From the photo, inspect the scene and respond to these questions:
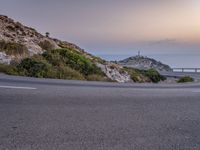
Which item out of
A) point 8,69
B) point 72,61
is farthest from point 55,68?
point 72,61

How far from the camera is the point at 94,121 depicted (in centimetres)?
598

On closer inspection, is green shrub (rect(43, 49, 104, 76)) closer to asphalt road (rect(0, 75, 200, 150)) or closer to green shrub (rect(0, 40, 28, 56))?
green shrub (rect(0, 40, 28, 56))

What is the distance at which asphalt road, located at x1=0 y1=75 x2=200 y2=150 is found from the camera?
4.80 m

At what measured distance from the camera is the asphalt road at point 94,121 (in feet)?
15.8

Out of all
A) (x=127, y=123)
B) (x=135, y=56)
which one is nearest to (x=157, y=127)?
(x=127, y=123)

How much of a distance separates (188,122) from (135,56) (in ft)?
253

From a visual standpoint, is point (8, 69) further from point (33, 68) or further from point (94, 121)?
point (94, 121)

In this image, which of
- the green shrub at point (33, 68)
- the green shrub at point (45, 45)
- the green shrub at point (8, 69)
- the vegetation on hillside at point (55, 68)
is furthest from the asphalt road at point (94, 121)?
the green shrub at point (45, 45)

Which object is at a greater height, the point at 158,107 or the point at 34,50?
the point at 34,50

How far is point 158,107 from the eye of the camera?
7594mm

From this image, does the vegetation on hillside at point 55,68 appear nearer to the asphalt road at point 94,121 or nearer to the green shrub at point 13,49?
the green shrub at point 13,49

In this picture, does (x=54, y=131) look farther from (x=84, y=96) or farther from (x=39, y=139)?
(x=84, y=96)

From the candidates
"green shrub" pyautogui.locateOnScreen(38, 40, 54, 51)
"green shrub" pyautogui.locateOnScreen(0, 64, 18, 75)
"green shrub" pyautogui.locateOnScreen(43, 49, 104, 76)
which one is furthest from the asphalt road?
"green shrub" pyautogui.locateOnScreen(38, 40, 54, 51)

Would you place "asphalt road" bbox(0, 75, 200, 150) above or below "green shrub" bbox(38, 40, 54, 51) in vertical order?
below
